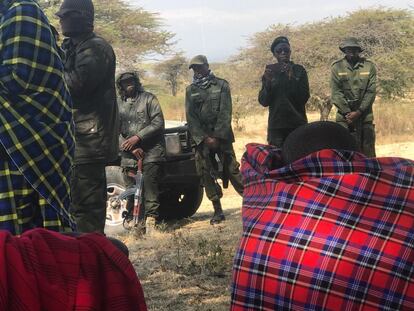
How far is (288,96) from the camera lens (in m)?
6.46

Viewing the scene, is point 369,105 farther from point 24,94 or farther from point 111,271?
point 111,271

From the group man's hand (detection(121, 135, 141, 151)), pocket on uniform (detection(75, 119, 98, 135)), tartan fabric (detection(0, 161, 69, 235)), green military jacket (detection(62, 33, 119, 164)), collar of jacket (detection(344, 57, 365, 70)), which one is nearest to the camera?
tartan fabric (detection(0, 161, 69, 235))

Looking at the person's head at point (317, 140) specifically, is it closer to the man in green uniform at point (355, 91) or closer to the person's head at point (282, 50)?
the person's head at point (282, 50)

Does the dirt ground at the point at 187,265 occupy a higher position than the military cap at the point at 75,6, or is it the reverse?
the military cap at the point at 75,6

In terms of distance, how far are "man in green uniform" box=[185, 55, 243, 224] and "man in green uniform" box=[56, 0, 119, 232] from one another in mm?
2948

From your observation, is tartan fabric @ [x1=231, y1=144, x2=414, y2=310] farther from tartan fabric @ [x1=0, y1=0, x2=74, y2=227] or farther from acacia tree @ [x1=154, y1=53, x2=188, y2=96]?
acacia tree @ [x1=154, y1=53, x2=188, y2=96]

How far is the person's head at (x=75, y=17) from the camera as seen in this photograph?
3615mm

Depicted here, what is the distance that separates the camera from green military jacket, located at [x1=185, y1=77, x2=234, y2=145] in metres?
6.73

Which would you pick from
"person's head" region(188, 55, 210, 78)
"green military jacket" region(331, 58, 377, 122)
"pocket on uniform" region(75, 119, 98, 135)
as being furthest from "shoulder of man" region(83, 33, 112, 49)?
"green military jacket" region(331, 58, 377, 122)

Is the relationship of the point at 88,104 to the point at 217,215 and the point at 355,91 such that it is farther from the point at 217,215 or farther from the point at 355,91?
the point at 355,91

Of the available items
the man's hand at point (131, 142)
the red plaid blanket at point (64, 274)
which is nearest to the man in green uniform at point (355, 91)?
the man's hand at point (131, 142)

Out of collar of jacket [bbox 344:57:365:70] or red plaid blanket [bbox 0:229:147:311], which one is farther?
collar of jacket [bbox 344:57:365:70]

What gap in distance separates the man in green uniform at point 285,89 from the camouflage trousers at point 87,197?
303 centimetres

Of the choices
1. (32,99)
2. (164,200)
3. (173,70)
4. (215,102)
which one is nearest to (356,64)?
(215,102)
